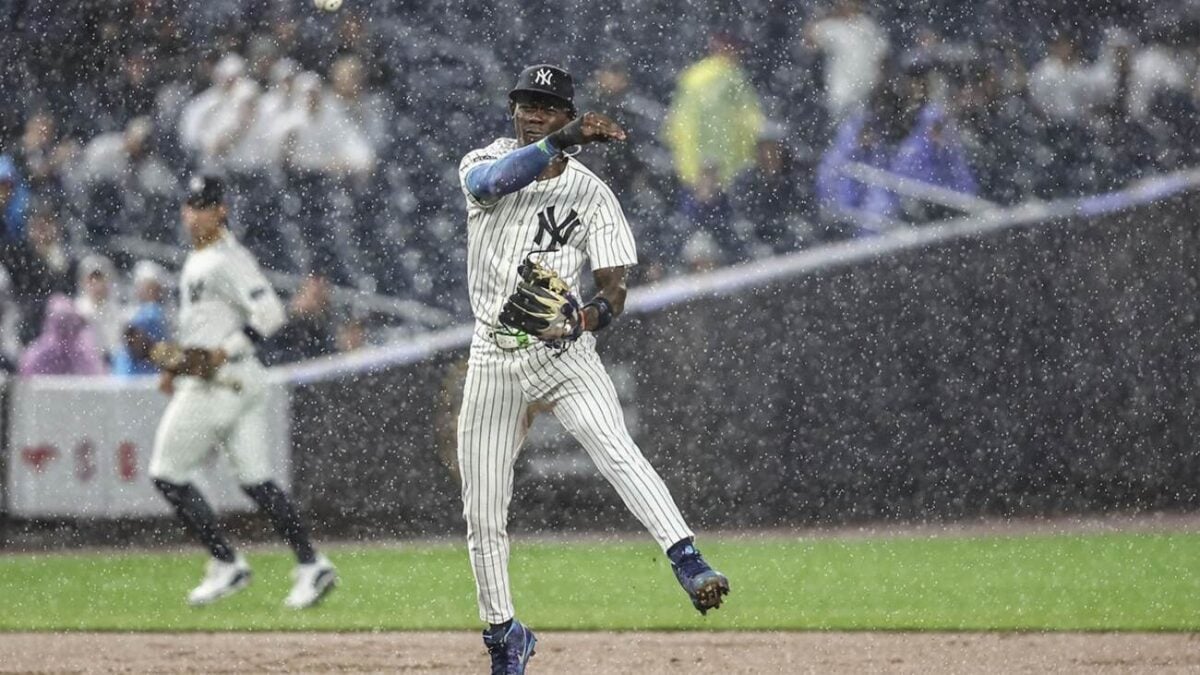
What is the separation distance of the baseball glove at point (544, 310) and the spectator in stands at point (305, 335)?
5.68 metres

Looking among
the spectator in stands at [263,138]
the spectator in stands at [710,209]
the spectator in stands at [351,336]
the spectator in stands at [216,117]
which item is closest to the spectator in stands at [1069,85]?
the spectator in stands at [710,209]

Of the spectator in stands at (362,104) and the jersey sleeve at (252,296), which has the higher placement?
the spectator in stands at (362,104)

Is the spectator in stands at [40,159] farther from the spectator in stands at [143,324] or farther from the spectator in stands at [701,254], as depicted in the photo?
the spectator in stands at [701,254]

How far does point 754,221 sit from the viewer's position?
37.6 feet

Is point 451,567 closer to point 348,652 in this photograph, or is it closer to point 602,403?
point 348,652

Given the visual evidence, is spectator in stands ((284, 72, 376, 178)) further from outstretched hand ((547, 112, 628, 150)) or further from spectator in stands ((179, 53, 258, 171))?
outstretched hand ((547, 112, 628, 150))

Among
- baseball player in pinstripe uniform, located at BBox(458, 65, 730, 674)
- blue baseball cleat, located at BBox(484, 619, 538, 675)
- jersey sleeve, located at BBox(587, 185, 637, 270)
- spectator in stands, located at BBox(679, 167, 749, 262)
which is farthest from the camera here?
spectator in stands, located at BBox(679, 167, 749, 262)

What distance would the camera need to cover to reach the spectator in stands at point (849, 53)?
37.9ft

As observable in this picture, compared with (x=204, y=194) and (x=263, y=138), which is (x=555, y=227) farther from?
(x=263, y=138)

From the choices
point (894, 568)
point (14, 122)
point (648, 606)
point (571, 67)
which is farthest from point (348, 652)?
point (14, 122)

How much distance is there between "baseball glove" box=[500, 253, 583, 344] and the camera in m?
5.62

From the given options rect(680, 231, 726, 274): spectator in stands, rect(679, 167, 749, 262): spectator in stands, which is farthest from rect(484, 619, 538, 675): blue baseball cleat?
rect(679, 167, 749, 262): spectator in stands

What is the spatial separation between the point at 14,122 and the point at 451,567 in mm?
4115

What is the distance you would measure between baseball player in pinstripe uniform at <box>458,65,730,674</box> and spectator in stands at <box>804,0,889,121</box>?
585 centimetres
